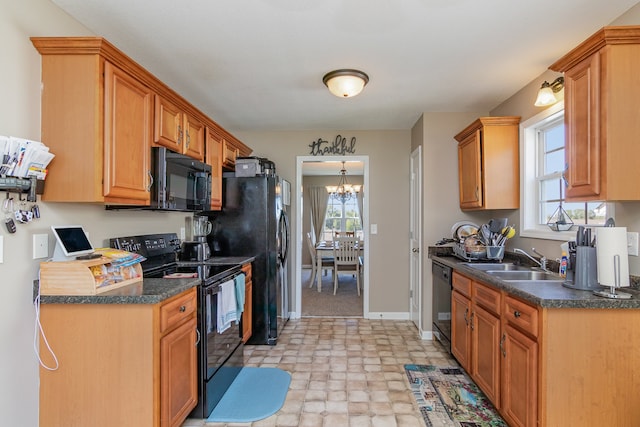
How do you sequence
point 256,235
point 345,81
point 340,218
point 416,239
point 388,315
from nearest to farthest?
point 345,81 < point 256,235 < point 416,239 < point 388,315 < point 340,218

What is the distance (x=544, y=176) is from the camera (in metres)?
2.81

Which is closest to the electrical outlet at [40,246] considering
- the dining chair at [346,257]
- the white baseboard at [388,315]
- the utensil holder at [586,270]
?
the utensil holder at [586,270]

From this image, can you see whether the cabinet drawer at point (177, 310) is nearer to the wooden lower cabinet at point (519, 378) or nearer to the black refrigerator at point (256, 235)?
the black refrigerator at point (256, 235)

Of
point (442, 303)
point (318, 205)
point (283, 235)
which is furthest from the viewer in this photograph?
point (318, 205)

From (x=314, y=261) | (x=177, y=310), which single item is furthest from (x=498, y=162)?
(x=314, y=261)

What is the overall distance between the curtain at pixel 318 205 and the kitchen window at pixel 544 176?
5.94 m

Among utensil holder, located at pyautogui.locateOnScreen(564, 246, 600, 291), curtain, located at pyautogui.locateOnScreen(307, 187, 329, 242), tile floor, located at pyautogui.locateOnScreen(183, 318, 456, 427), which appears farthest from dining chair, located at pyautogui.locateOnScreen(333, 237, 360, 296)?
utensil holder, located at pyautogui.locateOnScreen(564, 246, 600, 291)

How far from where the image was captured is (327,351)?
3240 millimetres

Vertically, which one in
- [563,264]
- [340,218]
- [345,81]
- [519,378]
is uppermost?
[345,81]

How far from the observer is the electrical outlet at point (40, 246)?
169cm

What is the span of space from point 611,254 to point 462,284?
108cm

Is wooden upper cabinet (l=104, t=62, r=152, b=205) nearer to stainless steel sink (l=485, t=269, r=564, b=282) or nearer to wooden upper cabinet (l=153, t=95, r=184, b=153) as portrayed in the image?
wooden upper cabinet (l=153, t=95, r=184, b=153)

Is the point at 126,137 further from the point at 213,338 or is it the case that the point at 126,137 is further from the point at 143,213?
the point at 213,338

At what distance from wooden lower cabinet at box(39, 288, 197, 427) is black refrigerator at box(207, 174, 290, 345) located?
5.61 ft
